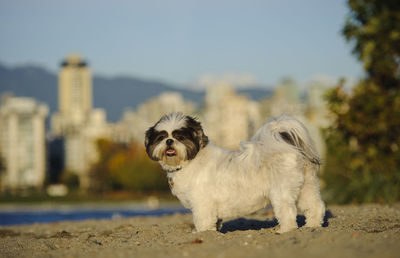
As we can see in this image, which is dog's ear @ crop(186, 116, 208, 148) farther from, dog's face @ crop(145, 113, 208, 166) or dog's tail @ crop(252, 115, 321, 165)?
dog's tail @ crop(252, 115, 321, 165)

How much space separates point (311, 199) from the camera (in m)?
9.13

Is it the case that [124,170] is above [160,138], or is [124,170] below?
above

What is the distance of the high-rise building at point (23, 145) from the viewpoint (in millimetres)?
174250

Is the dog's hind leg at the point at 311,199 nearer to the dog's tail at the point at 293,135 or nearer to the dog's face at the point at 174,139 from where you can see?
the dog's tail at the point at 293,135

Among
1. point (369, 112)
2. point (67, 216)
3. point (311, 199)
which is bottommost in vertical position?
point (67, 216)

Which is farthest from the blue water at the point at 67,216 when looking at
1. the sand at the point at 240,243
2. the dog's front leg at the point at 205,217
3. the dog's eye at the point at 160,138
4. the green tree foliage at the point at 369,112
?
the dog's eye at the point at 160,138

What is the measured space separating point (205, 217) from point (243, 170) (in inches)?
35.9

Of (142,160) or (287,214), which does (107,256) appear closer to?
(287,214)

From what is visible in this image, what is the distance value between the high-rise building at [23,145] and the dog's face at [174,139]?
166 meters

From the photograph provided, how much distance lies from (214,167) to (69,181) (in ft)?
449

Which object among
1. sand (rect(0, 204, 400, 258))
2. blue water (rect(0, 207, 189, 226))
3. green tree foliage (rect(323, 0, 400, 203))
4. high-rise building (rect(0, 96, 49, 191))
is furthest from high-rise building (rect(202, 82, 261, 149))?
sand (rect(0, 204, 400, 258))

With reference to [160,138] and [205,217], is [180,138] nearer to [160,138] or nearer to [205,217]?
[160,138]

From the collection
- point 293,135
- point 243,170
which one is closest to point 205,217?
point 243,170

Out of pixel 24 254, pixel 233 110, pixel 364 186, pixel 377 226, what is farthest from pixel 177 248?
pixel 233 110
